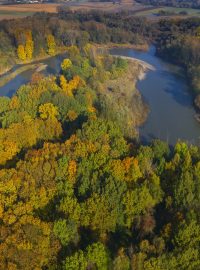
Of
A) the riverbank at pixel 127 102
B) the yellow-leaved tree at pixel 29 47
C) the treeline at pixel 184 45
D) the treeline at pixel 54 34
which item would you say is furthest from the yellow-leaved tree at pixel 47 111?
the yellow-leaved tree at pixel 29 47

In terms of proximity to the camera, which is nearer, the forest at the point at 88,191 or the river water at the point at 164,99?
the forest at the point at 88,191

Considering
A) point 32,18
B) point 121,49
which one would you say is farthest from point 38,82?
point 32,18

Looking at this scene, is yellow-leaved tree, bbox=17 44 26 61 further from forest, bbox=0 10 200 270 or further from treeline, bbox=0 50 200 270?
treeline, bbox=0 50 200 270

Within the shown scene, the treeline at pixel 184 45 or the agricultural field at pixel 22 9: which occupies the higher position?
the agricultural field at pixel 22 9

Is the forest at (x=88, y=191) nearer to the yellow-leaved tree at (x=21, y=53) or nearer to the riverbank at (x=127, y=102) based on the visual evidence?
the riverbank at (x=127, y=102)

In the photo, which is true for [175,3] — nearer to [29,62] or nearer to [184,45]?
[184,45]

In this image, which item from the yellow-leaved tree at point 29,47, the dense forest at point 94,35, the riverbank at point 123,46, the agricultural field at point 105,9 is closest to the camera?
the dense forest at point 94,35
